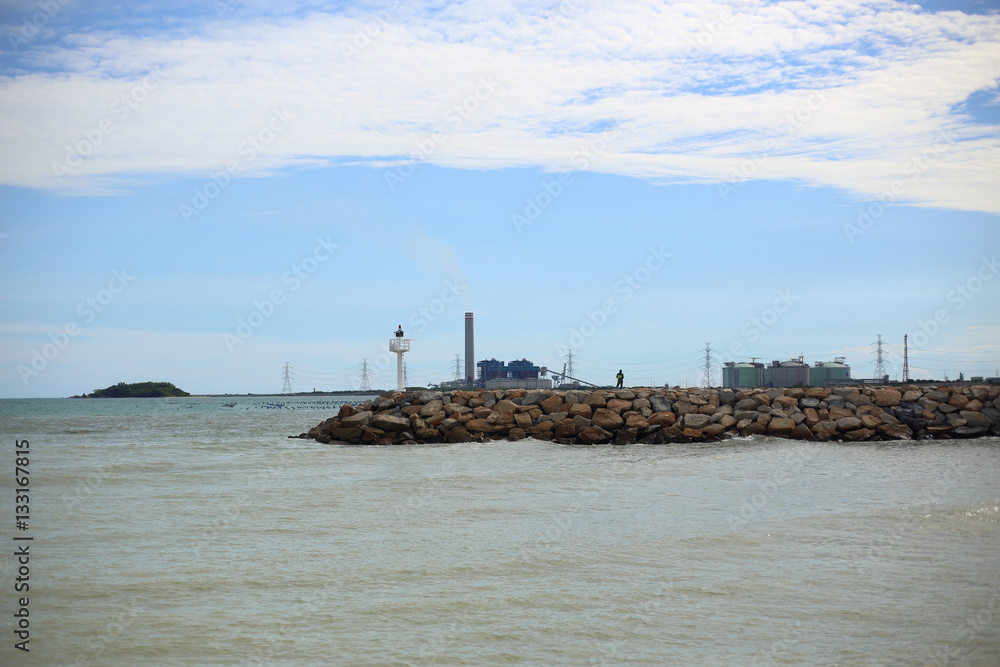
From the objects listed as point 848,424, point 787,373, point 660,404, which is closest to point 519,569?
point 660,404

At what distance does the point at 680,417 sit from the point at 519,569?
1583 centimetres

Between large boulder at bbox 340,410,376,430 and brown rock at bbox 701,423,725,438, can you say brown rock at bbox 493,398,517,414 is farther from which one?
brown rock at bbox 701,423,725,438

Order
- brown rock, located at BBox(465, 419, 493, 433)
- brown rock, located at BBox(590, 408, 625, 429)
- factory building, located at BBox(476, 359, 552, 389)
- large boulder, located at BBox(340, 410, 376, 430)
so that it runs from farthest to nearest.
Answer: factory building, located at BBox(476, 359, 552, 389) < large boulder, located at BBox(340, 410, 376, 430) < brown rock, located at BBox(465, 419, 493, 433) < brown rock, located at BBox(590, 408, 625, 429)

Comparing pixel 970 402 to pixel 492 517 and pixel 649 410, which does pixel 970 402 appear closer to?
pixel 649 410

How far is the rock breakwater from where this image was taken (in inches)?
867

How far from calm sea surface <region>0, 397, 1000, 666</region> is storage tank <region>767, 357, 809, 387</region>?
36.4 metres

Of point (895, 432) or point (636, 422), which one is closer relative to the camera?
point (895, 432)

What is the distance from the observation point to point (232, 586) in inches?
276

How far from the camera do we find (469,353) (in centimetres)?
8388

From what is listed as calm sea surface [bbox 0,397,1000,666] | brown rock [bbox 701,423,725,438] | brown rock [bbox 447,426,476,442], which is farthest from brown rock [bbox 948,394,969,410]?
brown rock [bbox 447,426,476,442]

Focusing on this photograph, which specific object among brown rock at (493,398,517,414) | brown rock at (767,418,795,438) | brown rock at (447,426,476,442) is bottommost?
brown rock at (447,426,476,442)

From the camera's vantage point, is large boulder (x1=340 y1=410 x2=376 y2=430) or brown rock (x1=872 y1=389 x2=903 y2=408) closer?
brown rock (x1=872 y1=389 x2=903 y2=408)

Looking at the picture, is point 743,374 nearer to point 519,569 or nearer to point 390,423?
point 390,423

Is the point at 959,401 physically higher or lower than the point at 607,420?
higher
